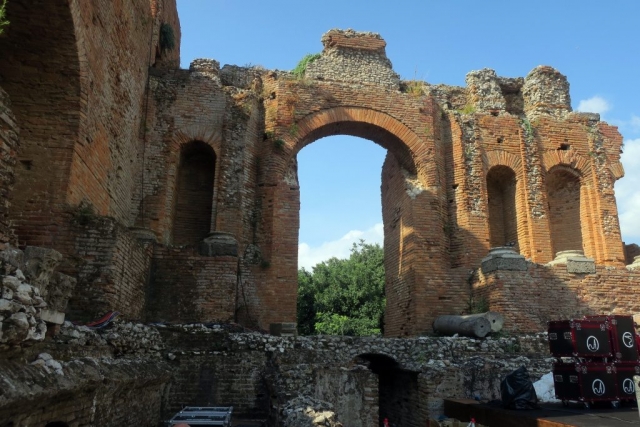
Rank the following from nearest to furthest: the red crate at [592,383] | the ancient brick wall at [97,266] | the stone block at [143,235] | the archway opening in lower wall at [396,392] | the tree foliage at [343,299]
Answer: the red crate at [592,383] → the ancient brick wall at [97,266] → the archway opening in lower wall at [396,392] → the stone block at [143,235] → the tree foliage at [343,299]

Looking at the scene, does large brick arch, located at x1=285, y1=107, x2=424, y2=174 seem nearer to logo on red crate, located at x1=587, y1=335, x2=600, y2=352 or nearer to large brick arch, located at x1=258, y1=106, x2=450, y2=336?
large brick arch, located at x1=258, y1=106, x2=450, y2=336

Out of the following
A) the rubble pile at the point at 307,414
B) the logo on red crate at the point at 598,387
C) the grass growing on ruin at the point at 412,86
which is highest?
the grass growing on ruin at the point at 412,86

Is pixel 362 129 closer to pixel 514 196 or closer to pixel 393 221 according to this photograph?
pixel 393 221

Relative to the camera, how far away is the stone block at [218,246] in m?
9.98

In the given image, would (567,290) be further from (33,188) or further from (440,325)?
(33,188)

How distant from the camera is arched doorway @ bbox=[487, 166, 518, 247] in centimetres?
1397

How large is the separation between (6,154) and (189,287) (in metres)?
6.03

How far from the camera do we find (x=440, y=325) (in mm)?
11156

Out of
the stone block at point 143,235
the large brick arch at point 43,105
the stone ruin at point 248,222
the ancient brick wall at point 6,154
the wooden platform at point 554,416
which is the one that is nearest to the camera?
the ancient brick wall at point 6,154

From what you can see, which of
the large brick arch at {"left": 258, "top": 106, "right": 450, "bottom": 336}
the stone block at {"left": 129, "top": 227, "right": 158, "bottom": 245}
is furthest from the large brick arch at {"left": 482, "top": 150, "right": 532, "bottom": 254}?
the stone block at {"left": 129, "top": 227, "right": 158, "bottom": 245}

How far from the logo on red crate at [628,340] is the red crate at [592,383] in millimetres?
456

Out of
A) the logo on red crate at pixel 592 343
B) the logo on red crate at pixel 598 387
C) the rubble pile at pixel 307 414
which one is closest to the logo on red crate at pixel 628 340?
the logo on red crate at pixel 592 343

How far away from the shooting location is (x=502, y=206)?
14516 mm

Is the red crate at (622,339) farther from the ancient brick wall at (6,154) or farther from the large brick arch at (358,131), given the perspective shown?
the large brick arch at (358,131)
